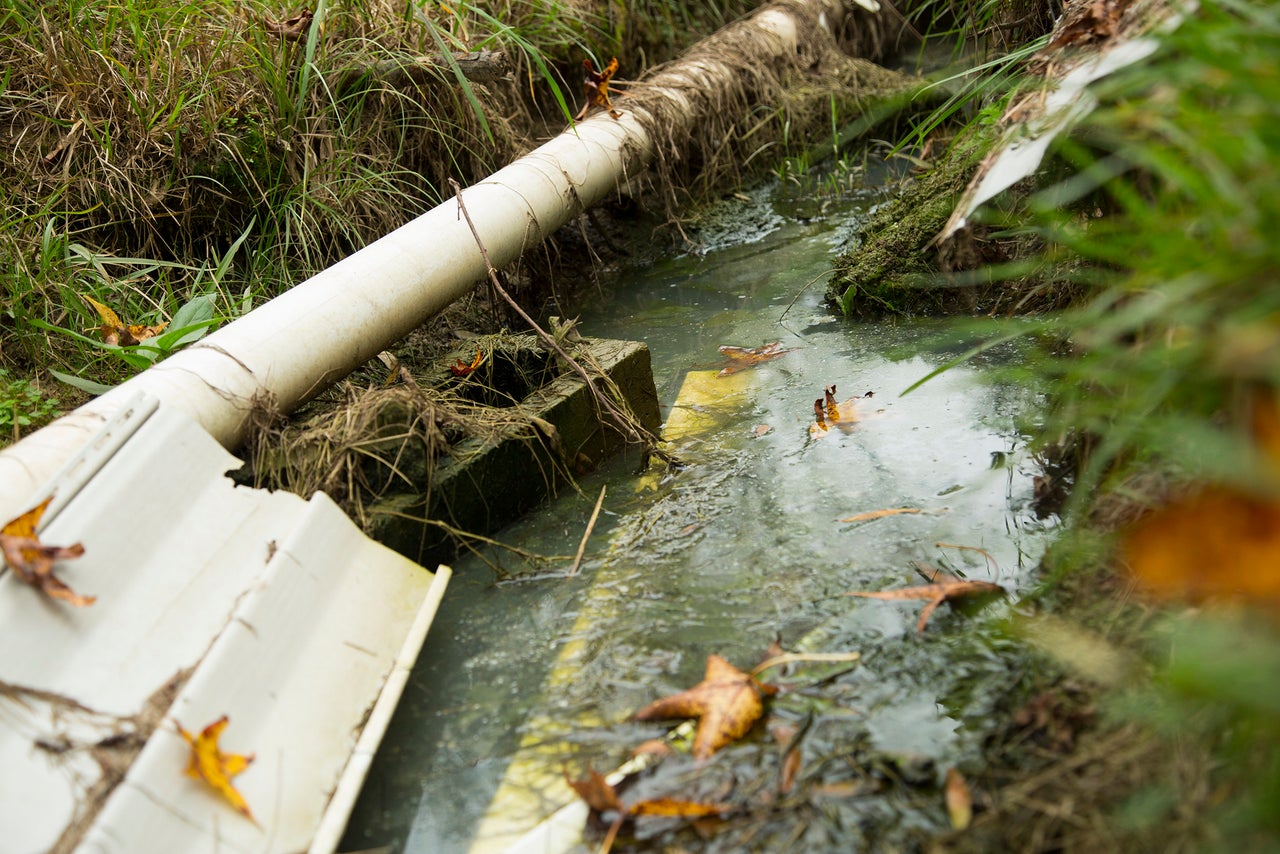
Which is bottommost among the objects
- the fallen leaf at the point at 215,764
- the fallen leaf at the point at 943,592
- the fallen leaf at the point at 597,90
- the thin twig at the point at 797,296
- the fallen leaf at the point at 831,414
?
the thin twig at the point at 797,296

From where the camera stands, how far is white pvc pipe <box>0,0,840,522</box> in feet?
6.92

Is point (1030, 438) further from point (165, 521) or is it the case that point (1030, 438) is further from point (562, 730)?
point (165, 521)

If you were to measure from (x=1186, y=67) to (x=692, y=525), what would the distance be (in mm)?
1440

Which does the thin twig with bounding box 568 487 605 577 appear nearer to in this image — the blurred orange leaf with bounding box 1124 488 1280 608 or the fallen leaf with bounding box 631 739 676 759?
the fallen leaf with bounding box 631 739 676 759

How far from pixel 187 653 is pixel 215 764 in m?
0.25

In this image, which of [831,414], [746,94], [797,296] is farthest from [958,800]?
[746,94]

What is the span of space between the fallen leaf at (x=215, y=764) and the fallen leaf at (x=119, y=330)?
1677mm

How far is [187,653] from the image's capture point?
1692 millimetres

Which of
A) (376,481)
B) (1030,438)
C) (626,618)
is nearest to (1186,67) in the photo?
(1030,438)

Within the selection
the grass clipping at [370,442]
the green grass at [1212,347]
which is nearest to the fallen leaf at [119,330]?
the grass clipping at [370,442]

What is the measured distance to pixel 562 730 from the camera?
1.83 meters

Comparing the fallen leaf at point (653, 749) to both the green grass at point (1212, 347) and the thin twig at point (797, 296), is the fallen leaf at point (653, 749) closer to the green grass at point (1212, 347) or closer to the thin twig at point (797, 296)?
the green grass at point (1212, 347)

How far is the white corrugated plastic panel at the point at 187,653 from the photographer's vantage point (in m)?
1.45

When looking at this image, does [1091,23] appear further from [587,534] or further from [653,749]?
[653,749]
